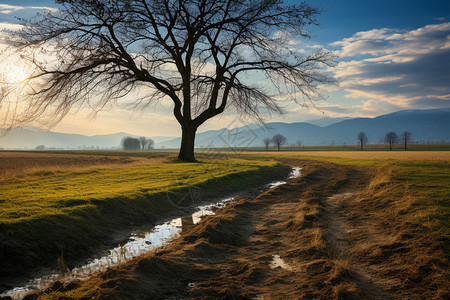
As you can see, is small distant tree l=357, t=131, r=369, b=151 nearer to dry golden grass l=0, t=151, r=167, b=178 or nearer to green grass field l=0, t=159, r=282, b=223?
dry golden grass l=0, t=151, r=167, b=178

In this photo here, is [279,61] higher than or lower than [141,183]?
higher

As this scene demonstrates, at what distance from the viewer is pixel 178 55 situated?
25609 mm

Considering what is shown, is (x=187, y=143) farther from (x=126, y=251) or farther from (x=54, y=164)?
(x=126, y=251)

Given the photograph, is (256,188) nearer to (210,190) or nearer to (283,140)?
(210,190)

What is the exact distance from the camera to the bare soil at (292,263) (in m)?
4.46

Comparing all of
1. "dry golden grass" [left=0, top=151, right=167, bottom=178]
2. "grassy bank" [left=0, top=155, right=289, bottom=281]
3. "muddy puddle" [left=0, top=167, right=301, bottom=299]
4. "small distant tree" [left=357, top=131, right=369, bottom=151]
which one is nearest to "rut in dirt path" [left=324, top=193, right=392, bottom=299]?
"muddy puddle" [left=0, top=167, right=301, bottom=299]

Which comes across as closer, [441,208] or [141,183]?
[441,208]

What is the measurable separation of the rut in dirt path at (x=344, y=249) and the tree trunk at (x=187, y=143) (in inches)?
668

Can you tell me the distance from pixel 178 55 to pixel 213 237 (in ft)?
71.4

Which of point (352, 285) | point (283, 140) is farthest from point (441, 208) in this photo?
point (283, 140)

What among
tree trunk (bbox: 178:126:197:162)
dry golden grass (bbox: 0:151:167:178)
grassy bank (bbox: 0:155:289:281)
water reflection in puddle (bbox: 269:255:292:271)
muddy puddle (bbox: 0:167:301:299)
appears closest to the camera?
muddy puddle (bbox: 0:167:301:299)

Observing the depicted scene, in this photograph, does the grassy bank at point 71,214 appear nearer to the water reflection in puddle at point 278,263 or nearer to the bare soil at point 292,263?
the bare soil at point 292,263

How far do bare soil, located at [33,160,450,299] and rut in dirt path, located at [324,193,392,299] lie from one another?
0.06 ft

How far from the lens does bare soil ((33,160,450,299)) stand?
446 centimetres
